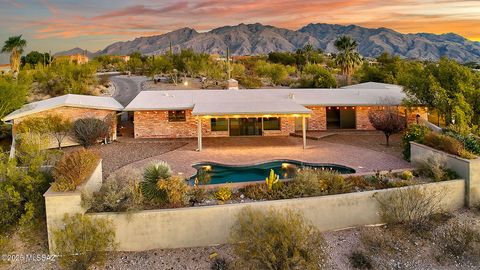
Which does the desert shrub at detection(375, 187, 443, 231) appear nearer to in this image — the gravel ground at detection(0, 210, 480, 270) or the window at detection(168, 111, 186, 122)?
the gravel ground at detection(0, 210, 480, 270)

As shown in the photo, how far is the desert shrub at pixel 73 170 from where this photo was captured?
10914 mm

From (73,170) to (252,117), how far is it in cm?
1332

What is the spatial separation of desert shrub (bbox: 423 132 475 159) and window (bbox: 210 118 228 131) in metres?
11.9

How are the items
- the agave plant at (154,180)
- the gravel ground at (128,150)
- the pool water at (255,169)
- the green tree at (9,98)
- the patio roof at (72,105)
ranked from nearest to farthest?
the agave plant at (154,180) < the pool water at (255,169) < the gravel ground at (128,150) < the patio roof at (72,105) < the green tree at (9,98)

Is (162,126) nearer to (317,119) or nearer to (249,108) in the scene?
(249,108)

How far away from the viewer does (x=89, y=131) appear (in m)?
21.2

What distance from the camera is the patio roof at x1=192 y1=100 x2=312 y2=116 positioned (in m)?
20.3

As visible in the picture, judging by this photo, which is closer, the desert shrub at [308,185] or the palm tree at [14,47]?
the desert shrub at [308,185]

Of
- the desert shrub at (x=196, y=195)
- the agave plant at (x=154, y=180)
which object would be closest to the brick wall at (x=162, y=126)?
the agave plant at (x=154, y=180)

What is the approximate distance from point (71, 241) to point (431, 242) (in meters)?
9.97

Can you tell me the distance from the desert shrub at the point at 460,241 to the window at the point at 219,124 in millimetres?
14896

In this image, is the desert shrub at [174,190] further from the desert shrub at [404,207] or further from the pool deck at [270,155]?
the desert shrub at [404,207]

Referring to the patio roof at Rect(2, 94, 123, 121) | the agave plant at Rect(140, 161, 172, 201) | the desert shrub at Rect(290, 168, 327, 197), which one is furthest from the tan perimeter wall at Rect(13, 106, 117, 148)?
the desert shrub at Rect(290, 168, 327, 197)

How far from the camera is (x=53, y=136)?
21266mm
